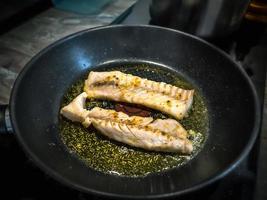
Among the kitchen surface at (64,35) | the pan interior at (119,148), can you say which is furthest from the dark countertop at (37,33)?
the pan interior at (119,148)

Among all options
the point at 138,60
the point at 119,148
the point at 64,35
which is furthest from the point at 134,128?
the point at 64,35

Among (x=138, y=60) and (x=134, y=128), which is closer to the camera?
(x=134, y=128)

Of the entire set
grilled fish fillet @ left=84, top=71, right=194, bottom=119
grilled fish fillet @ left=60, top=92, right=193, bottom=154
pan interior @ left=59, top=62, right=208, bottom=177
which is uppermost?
grilled fish fillet @ left=84, top=71, right=194, bottom=119

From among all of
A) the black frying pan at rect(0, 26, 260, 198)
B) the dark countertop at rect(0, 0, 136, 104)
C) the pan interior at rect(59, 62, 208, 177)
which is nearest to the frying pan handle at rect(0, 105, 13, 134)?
the black frying pan at rect(0, 26, 260, 198)

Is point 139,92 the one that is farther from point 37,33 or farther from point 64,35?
point 37,33

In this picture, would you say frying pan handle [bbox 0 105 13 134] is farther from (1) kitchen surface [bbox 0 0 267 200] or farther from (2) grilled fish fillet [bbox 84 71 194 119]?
(2) grilled fish fillet [bbox 84 71 194 119]

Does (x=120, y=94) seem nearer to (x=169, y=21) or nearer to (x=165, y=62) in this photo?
(x=165, y=62)

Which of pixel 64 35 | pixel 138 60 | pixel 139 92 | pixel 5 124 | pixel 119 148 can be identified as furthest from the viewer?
pixel 64 35
